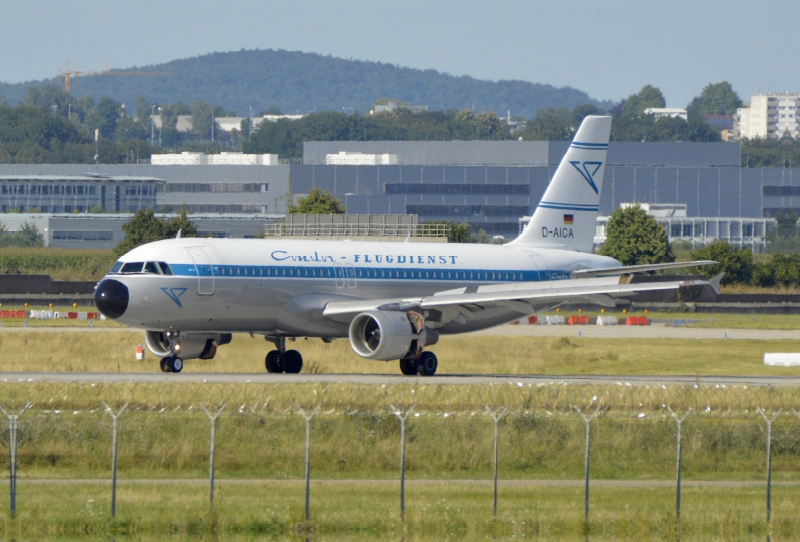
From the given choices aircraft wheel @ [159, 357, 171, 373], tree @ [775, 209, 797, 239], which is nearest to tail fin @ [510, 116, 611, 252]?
aircraft wheel @ [159, 357, 171, 373]

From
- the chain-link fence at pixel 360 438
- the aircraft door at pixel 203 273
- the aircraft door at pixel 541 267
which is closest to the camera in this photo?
the chain-link fence at pixel 360 438

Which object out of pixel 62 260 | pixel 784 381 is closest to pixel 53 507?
pixel 784 381

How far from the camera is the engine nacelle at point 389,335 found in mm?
42281

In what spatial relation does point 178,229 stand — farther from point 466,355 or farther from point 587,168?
point 466,355

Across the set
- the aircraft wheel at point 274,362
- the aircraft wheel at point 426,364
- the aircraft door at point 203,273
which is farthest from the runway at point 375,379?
the aircraft door at point 203,273

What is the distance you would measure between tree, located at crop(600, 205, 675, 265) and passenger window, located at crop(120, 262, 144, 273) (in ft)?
288

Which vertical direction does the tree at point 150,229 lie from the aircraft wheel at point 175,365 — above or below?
above

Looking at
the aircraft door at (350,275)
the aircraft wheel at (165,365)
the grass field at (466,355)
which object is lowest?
the grass field at (466,355)

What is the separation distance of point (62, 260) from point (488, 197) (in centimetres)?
8301

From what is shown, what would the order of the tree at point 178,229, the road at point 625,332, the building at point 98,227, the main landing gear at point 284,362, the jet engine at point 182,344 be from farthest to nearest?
the building at point 98,227, the tree at point 178,229, the road at point 625,332, the main landing gear at point 284,362, the jet engine at point 182,344

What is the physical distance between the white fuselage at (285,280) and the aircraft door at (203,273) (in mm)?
17

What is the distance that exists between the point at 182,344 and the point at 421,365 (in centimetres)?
830

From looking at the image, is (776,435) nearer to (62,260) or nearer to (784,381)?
(784,381)

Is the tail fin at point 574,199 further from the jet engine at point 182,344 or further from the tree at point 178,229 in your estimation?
the tree at point 178,229
